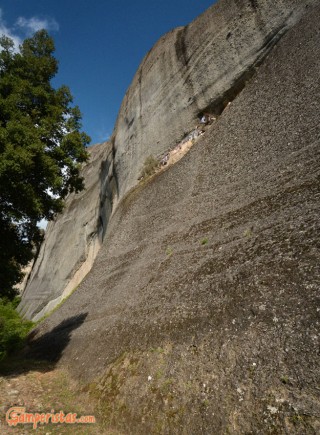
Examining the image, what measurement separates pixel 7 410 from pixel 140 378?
3051 mm

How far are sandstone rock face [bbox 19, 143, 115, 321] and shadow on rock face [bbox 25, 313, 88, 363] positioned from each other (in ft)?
38.8

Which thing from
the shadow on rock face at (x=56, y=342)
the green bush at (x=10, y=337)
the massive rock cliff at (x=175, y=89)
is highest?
the massive rock cliff at (x=175, y=89)

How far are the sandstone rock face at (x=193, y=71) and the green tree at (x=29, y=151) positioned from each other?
7.71 m

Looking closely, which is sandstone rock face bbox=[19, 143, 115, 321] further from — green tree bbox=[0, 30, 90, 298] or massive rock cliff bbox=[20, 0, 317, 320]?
green tree bbox=[0, 30, 90, 298]

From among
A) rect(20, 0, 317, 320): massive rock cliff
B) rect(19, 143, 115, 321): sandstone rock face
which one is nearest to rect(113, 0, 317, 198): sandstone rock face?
rect(20, 0, 317, 320): massive rock cliff

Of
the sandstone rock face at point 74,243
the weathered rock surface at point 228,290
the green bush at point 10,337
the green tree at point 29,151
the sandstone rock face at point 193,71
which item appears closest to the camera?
the weathered rock surface at point 228,290

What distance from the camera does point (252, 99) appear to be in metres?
12.1

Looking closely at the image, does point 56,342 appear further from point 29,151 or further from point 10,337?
point 29,151

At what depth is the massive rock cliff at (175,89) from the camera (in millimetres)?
14438

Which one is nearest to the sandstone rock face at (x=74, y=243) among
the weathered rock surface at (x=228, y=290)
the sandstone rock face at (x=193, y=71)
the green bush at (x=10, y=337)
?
the sandstone rock face at (x=193, y=71)

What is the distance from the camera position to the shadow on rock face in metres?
11.0

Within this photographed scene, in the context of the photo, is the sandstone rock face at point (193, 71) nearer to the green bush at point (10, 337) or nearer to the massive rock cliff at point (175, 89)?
the massive rock cliff at point (175, 89)

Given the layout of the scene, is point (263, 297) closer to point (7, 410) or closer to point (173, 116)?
point (7, 410)

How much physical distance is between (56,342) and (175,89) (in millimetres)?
15551
